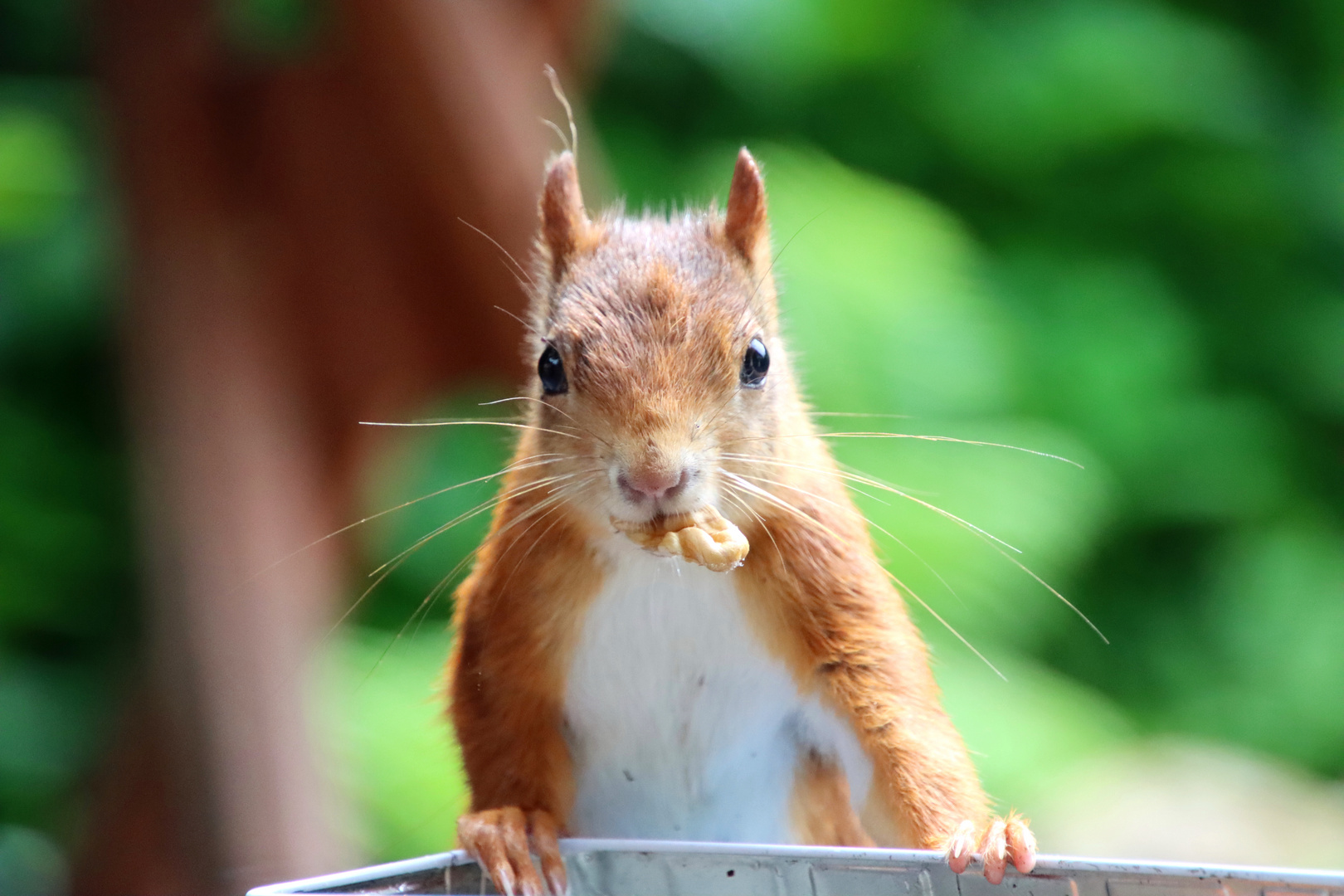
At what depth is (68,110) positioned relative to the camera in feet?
6.84

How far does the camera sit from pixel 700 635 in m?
0.80

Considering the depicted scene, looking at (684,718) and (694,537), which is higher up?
(694,537)

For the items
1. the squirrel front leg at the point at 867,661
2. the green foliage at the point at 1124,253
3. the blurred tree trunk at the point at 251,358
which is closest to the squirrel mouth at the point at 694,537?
the squirrel front leg at the point at 867,661

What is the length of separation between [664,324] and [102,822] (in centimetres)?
138

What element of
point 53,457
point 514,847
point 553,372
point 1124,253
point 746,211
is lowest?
point 514,847

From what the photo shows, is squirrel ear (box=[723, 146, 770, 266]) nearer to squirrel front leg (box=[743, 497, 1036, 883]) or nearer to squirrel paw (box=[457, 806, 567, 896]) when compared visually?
squirrel front leg (box=[743, 497, 1036, 883])

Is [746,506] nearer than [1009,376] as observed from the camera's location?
Yes

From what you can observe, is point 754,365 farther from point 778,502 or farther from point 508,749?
point 508,749

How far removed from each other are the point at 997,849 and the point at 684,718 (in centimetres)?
26

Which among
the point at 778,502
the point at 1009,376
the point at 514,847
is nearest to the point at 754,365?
the point at 778,502

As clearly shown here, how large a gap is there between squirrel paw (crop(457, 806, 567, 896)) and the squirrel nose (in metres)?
0.18

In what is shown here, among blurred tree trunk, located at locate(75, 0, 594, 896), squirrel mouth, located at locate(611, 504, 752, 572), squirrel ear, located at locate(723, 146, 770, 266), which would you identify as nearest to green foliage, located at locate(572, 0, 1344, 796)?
blurred tree trunk, located at locate(75, 0, 594, 896)

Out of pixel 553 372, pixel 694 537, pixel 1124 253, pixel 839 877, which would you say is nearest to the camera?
pixel 839 877

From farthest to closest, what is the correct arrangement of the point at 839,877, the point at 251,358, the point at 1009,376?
the point at 1009,376
the point at 251,358
the point at 839,877
